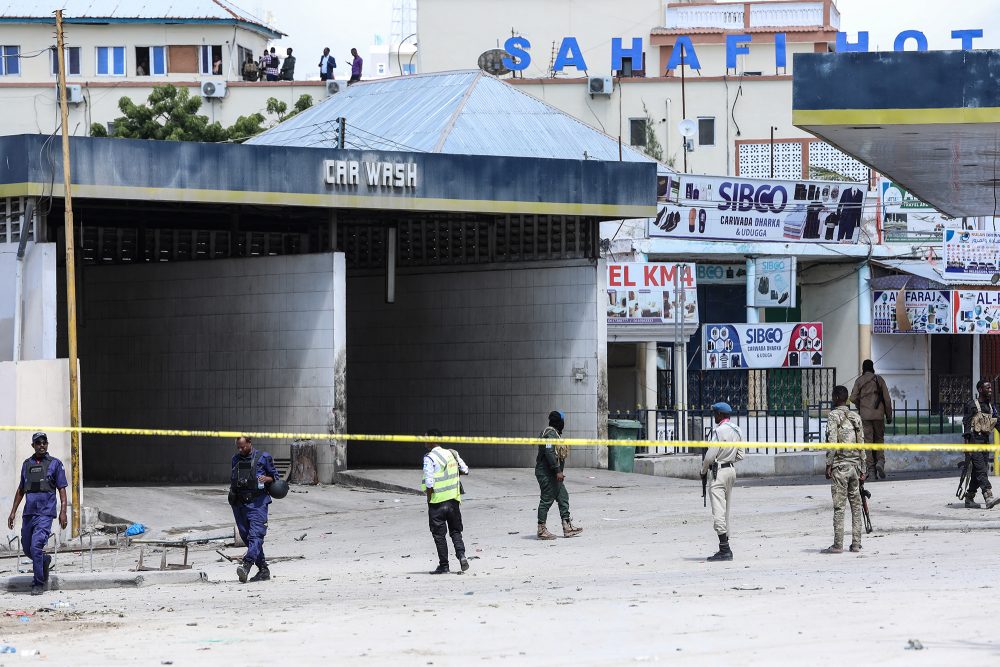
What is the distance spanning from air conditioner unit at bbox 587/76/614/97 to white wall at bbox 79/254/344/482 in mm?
33390

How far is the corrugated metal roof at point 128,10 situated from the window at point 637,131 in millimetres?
18791

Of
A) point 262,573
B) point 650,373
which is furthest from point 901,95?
point 650,373

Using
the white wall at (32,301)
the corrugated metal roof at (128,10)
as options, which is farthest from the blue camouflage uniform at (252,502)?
the corrugated metal roof at (128,10)

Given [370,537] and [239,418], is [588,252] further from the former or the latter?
[370,537]

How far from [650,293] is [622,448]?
8.92 meters

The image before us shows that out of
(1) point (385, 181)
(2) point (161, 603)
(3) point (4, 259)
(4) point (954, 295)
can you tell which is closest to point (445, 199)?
(1) point (385, 181)

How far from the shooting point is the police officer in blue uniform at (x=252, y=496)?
15.6 metres

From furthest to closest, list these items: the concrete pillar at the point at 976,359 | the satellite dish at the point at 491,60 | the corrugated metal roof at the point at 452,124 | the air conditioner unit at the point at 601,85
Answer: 1. the air conditioner unit at the point at 601,85
2. the satellite dish at the point at 491,60
3. the concrete pillar at the point at 976,359
4. the corrugated metal roof at the point at 452,124

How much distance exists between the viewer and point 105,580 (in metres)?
15.7

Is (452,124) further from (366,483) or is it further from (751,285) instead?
(751,285)

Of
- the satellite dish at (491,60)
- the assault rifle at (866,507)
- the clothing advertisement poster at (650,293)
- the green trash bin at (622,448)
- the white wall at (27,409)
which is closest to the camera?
the assault rifle at (866,507)

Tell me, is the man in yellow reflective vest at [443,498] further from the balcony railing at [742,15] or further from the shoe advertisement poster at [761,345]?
the balcony railing at [742,15]

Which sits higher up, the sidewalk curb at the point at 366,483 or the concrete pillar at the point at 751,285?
the concrete pillar at the point at 751,285

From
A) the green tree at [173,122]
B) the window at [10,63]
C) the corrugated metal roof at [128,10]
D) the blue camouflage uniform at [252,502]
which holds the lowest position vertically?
the blue camouflage uniform at [252,502]
